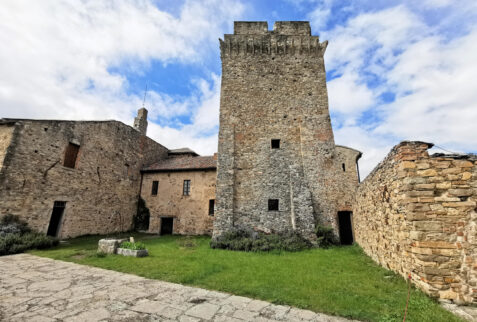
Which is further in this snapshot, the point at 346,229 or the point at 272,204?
the point at 346,229

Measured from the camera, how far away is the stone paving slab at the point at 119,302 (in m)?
3.43

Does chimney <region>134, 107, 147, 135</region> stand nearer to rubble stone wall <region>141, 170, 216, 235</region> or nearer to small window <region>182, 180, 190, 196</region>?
rubble stone wall <region>141, 170, 216, 235</region>

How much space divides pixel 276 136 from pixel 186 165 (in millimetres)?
7753

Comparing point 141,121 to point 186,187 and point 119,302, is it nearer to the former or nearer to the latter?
point 186,187

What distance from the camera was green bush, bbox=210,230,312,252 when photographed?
380 inches

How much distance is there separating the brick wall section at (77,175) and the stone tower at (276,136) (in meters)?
8.31

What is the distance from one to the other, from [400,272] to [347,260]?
259cm

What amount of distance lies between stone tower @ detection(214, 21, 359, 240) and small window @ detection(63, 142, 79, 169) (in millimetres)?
8876

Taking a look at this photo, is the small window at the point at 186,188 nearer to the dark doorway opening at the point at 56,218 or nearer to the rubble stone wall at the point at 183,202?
the rubble stone wall at the point at 183,202

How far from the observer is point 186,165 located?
654 inches

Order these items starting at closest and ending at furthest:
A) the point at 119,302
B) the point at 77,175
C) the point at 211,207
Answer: the point at 119,302 < the point at 77,175 < the point at 211,207

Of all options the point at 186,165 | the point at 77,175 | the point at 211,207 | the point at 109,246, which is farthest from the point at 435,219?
the point at 77,175

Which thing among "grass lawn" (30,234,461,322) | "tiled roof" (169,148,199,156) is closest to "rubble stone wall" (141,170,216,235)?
"tiled roof" (169,148,199,156)

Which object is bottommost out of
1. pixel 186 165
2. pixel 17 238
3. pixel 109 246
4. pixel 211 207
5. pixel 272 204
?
pixel 109 246
